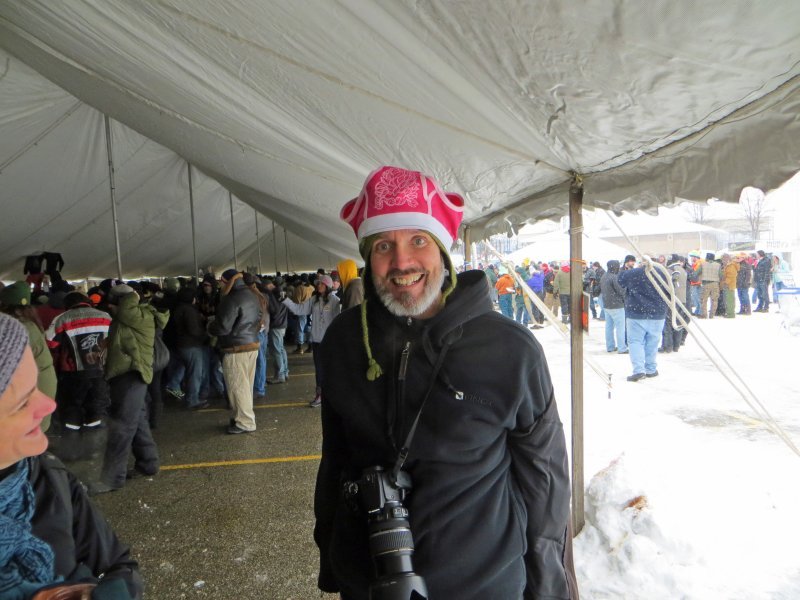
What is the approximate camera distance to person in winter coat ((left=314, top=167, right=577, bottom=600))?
4.83ft

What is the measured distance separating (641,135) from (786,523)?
11.1 feet

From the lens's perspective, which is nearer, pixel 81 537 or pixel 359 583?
pixel 81 537

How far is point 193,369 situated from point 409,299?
6.08 metres

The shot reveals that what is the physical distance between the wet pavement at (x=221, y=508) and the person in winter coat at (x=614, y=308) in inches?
278

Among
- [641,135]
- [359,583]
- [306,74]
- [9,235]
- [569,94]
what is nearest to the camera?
[359,583]

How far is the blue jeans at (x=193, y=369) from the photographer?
682cm

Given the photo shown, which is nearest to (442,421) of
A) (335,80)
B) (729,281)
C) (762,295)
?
(335,80)

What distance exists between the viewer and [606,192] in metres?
2.78

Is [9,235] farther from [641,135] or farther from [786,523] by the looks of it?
[786,523]

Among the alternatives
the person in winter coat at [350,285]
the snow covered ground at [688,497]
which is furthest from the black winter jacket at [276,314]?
the snow covered ground at [688,497]

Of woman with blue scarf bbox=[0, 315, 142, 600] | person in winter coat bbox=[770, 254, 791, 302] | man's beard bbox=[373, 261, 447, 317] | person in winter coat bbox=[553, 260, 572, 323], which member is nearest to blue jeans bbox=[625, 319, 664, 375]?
person in winter coat bbox=[553, 260, 572, 323]

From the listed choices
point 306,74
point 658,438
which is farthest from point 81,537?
point 658,438

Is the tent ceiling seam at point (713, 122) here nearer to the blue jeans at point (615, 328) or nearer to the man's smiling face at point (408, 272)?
the man's smiling face at point (408, 272)

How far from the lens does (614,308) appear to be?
1077 cm
